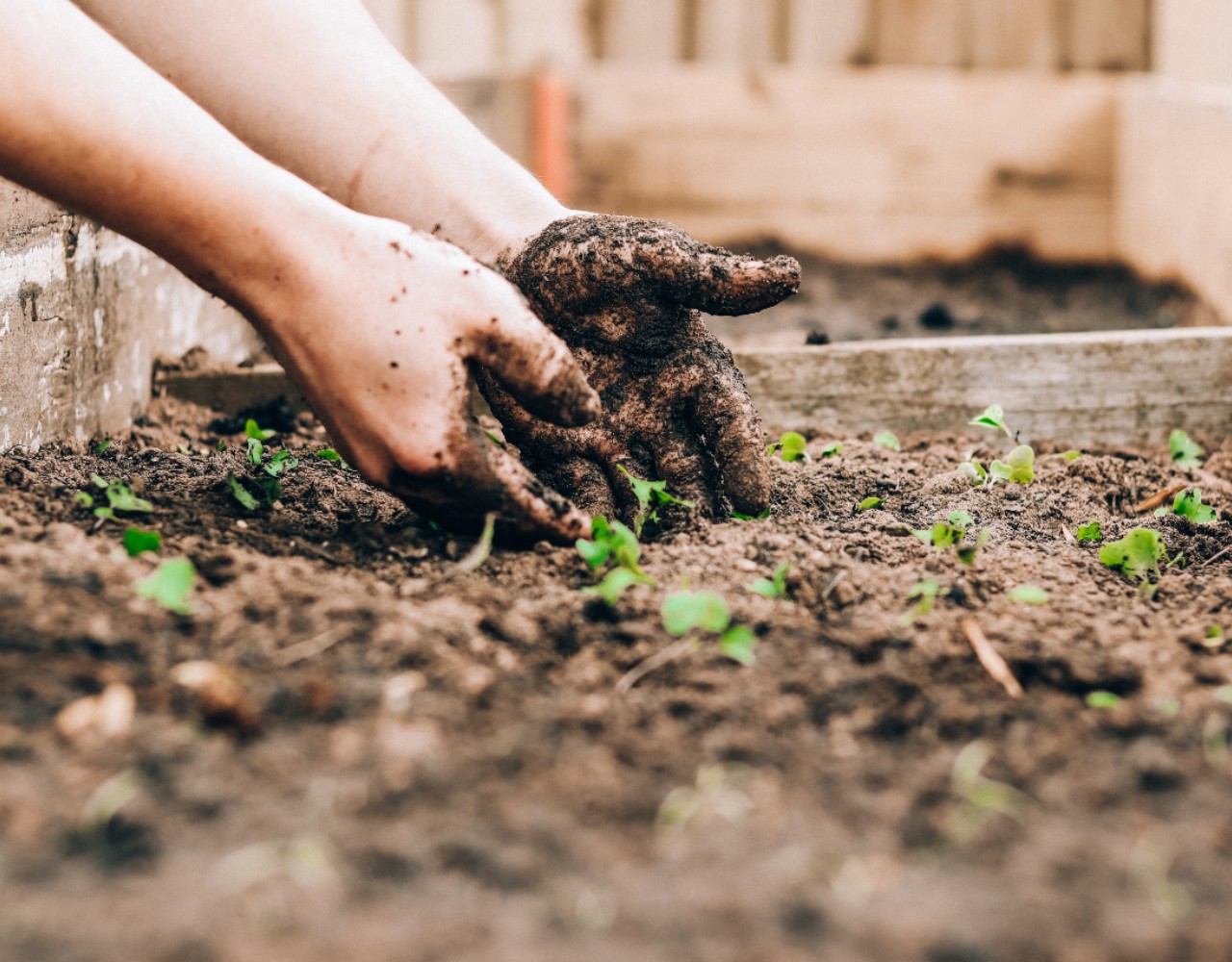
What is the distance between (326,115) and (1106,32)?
149 inches

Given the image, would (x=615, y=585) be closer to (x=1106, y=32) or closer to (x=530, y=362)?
(x=530, y=362)

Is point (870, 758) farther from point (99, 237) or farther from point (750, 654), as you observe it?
point (99, 237)

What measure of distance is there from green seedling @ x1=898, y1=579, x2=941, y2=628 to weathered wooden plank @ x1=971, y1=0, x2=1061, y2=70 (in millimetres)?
3810

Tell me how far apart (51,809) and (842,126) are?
155 inches

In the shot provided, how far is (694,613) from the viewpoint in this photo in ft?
3.51

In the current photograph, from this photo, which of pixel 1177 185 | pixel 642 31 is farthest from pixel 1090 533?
pixel 642 31

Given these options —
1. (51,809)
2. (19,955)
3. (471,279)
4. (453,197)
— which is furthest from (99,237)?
(19,955)

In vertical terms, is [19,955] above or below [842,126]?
below

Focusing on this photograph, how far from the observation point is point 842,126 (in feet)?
13.8

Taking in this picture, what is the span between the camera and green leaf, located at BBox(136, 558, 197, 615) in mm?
1041

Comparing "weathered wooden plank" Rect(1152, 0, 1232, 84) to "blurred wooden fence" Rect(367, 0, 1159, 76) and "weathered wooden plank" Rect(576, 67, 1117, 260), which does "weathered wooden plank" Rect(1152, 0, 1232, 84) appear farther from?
"weathered wooden plank" Rect(576, 67, 1117, 260)

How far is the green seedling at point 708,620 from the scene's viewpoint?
1064 mm

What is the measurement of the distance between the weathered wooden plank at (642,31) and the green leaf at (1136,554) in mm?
3701

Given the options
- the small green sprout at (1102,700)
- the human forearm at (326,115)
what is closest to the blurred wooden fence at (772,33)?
the human forearm at (326,115)
